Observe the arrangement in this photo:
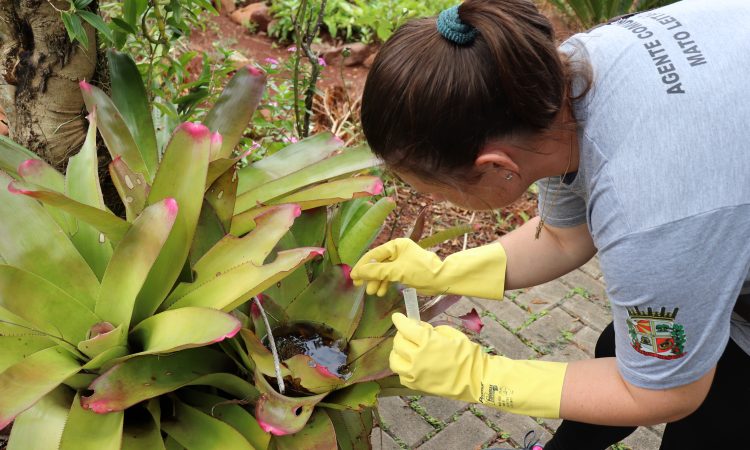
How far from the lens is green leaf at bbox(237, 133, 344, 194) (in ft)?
5.70

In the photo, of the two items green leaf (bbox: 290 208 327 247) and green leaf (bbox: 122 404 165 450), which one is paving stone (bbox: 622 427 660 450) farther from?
green leaf (bbox: 122 404 165 450)

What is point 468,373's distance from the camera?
1370mm

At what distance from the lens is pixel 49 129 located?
1.76 metres

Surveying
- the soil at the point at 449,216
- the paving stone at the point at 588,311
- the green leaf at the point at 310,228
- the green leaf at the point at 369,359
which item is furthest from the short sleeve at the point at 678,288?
the paving stone at the point at 588,311

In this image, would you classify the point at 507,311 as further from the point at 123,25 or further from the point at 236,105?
the point at 123,25

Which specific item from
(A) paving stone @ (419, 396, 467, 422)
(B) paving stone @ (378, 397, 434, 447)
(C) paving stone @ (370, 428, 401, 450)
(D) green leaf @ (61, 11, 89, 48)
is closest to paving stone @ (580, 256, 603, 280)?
(A) paving stone @ (419, 396, 467, 422)

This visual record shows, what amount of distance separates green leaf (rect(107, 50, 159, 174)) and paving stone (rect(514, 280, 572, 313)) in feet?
5.72

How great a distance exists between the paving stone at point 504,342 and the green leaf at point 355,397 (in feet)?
4.24

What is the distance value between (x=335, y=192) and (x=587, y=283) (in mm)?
1819

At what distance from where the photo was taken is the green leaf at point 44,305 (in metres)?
1.16

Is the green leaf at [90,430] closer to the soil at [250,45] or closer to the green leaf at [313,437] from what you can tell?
the green leaf at [313,437]

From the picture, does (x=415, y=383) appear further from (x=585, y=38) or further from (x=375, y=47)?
(x=375, y=47)

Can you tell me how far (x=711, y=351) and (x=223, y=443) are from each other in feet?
3.00

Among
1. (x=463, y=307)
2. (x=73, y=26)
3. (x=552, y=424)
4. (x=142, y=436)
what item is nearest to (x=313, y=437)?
(x=142, y=436)
